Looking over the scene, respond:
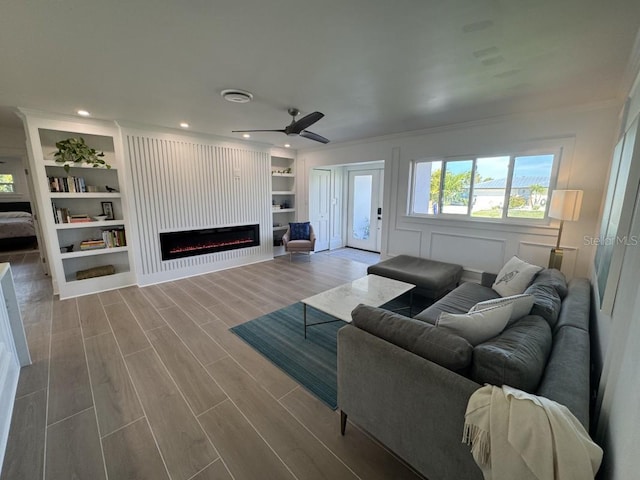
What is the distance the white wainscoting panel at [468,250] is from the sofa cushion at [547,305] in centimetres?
181

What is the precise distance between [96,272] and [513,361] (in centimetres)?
529

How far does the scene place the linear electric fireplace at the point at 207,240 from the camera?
4.57 m

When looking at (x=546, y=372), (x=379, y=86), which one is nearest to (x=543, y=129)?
(x=379, y=86)

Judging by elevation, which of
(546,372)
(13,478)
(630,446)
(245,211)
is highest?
(245,211)

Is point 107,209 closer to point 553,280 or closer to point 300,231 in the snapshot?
point 300,231

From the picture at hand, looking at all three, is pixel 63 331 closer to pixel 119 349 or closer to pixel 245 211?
pixel 119 349

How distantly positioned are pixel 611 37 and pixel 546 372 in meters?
2.20

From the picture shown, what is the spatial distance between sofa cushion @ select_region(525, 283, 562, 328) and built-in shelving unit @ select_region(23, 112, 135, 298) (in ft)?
17.2

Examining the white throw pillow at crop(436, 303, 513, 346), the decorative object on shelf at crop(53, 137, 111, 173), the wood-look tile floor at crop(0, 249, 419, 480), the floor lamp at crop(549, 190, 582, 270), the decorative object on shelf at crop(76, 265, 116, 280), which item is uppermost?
the decorative object on shelf at crop(53, 137, 111, 173)

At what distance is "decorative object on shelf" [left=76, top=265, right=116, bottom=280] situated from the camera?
397 centimetres

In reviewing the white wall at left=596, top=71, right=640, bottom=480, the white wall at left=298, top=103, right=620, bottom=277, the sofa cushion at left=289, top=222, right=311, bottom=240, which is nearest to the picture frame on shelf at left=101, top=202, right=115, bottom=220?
the sofa cushion at left=289, top=222, right=311, bottom=240

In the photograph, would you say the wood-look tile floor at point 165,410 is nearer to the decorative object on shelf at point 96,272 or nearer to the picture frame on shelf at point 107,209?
the decorative object on shelf at point 96,272

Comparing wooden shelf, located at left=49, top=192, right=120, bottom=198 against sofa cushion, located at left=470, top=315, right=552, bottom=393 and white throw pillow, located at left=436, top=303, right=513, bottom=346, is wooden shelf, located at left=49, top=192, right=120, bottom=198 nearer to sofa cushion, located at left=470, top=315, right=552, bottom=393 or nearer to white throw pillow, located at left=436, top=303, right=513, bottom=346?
white throw pillow, located at left=436, top=303, right=513, bottom=346

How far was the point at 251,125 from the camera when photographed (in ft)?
13.2
